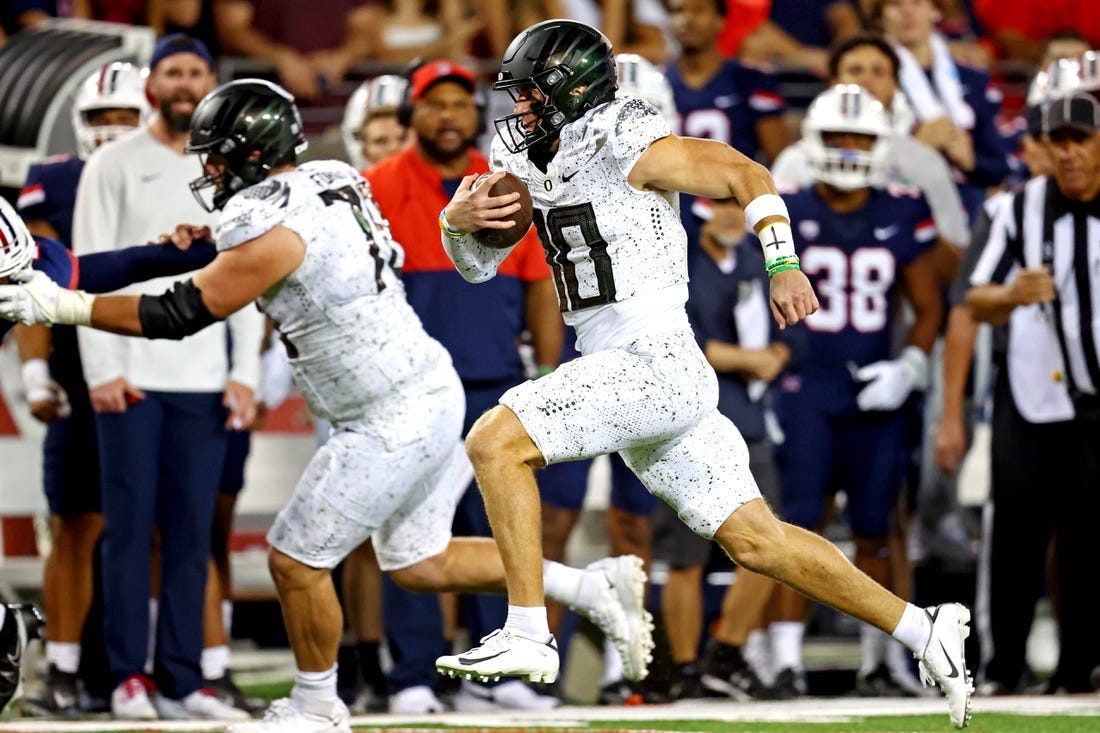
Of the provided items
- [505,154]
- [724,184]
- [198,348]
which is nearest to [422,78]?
[198,348]

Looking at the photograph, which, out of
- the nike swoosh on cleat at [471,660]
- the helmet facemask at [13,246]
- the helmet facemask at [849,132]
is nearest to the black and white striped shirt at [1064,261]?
the helmet facemask at [849,132]

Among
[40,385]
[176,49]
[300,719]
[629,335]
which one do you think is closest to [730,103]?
[176,49]

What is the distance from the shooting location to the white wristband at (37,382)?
6.50 metres

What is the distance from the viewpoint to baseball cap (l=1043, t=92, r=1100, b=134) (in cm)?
677

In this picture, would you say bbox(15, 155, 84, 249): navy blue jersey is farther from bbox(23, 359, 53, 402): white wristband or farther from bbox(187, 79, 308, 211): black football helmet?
bbox(187, 79, 308, 211): black football helmet

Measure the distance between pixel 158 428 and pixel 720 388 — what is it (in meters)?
2.07

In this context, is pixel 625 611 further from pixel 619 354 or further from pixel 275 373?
pixel 275 373

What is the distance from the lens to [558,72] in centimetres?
484

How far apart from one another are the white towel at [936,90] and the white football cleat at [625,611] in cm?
353

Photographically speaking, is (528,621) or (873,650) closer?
Answer: (528,621)

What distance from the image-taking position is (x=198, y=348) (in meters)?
6.42

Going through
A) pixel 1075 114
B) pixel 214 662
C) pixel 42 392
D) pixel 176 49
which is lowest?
pixel 214 662

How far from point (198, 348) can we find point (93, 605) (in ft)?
3.45

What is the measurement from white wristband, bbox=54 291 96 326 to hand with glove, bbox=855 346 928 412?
10.5 ft
